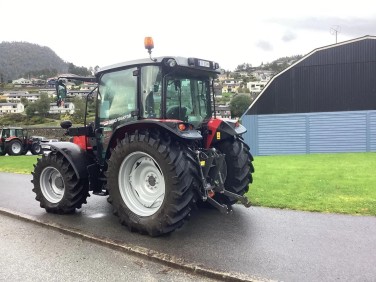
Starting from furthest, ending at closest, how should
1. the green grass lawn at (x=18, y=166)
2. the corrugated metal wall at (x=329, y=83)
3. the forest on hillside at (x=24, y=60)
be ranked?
1. the forest on hillside at (x=24, y=60)
2. the corrugated metal wall at (x=329, y=83)
3. the green grass lawn at (x=18, y=166)

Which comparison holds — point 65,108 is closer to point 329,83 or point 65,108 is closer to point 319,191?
point 319,191

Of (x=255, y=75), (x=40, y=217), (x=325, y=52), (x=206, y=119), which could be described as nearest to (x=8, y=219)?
(x=40, y=217)

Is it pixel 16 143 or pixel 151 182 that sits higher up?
pixel 151 182

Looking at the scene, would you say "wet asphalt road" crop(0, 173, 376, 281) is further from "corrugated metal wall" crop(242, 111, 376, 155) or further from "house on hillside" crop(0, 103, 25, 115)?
"house on hillside" crop(0, 103, 25, 115)

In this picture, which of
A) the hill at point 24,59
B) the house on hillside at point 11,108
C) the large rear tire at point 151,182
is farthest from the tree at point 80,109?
the hill at point 24,59

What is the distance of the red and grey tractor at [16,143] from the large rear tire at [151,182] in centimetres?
2349

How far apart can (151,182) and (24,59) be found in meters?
134

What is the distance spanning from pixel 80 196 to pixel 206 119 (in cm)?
254

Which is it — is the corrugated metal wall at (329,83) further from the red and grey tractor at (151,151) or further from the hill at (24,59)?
the hill at (24,59)

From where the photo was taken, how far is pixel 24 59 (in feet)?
413

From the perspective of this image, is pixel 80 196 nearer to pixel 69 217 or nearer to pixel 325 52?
pixel 69 217

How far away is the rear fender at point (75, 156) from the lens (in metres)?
6.50

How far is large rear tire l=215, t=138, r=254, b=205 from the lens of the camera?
6668 mm

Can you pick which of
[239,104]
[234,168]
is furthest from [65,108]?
[239,104]
